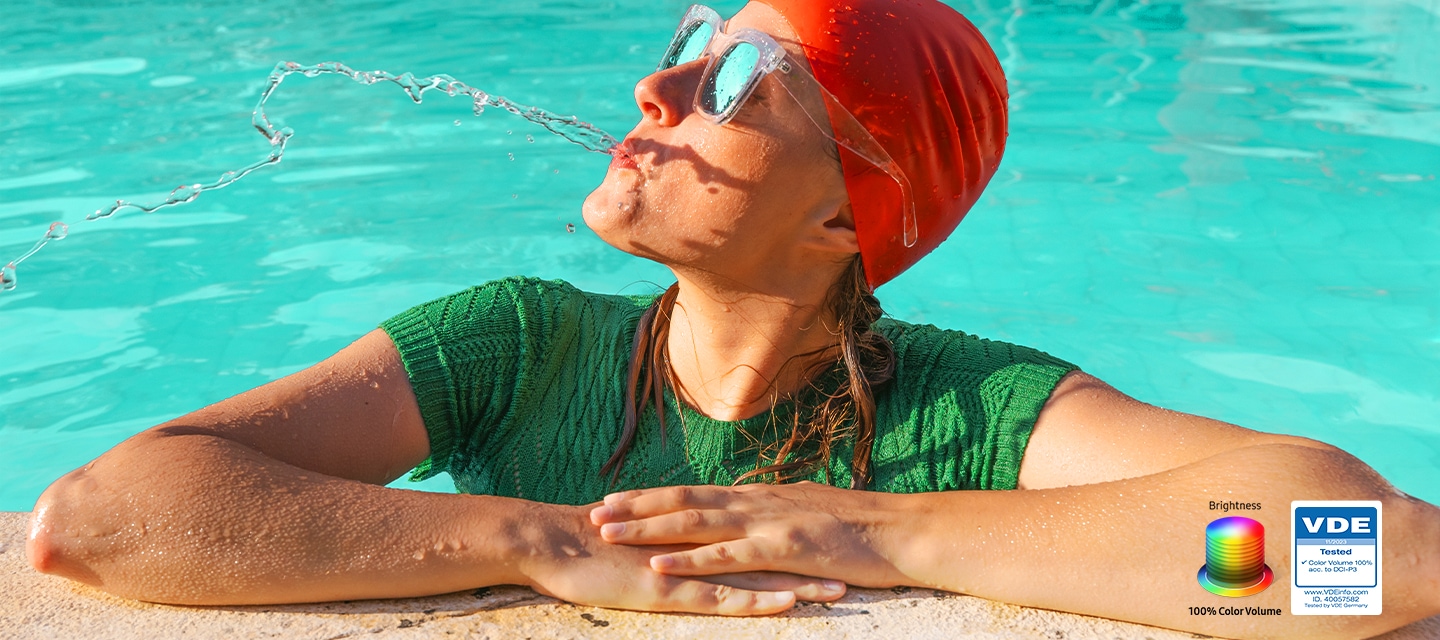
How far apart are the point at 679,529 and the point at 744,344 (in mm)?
569

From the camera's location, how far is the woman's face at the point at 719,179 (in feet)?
7.32

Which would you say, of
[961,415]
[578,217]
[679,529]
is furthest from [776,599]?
[578,217]

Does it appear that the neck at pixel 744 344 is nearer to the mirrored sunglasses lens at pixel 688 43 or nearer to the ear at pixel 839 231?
the ear at pixel 839 231

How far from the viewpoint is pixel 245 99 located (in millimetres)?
6965

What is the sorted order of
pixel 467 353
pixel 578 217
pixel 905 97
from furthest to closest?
pixel 578 217, pixel 467 353, pixel 905 97

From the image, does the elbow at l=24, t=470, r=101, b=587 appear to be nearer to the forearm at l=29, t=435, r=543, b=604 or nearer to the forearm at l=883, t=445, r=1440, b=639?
the forearm at l=29, t=435, r=543, b=604

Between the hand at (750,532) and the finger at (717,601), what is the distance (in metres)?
0.03

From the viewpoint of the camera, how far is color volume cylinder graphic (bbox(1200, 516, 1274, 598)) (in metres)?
2.00

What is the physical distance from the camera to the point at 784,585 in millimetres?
2055

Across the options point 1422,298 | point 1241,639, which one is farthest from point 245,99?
point 1241,639

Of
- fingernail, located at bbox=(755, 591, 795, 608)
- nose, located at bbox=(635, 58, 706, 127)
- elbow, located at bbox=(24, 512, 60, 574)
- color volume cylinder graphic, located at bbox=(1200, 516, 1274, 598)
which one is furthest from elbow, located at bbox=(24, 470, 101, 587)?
color volume cylinder graphic, located at bbox=(1200, 516, 1274, 598)

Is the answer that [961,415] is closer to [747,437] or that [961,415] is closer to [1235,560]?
[747,437]

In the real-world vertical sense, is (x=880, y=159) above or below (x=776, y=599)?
above

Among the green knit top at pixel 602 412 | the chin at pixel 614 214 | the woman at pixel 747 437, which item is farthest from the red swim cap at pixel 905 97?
the chin at pixel 614 214
